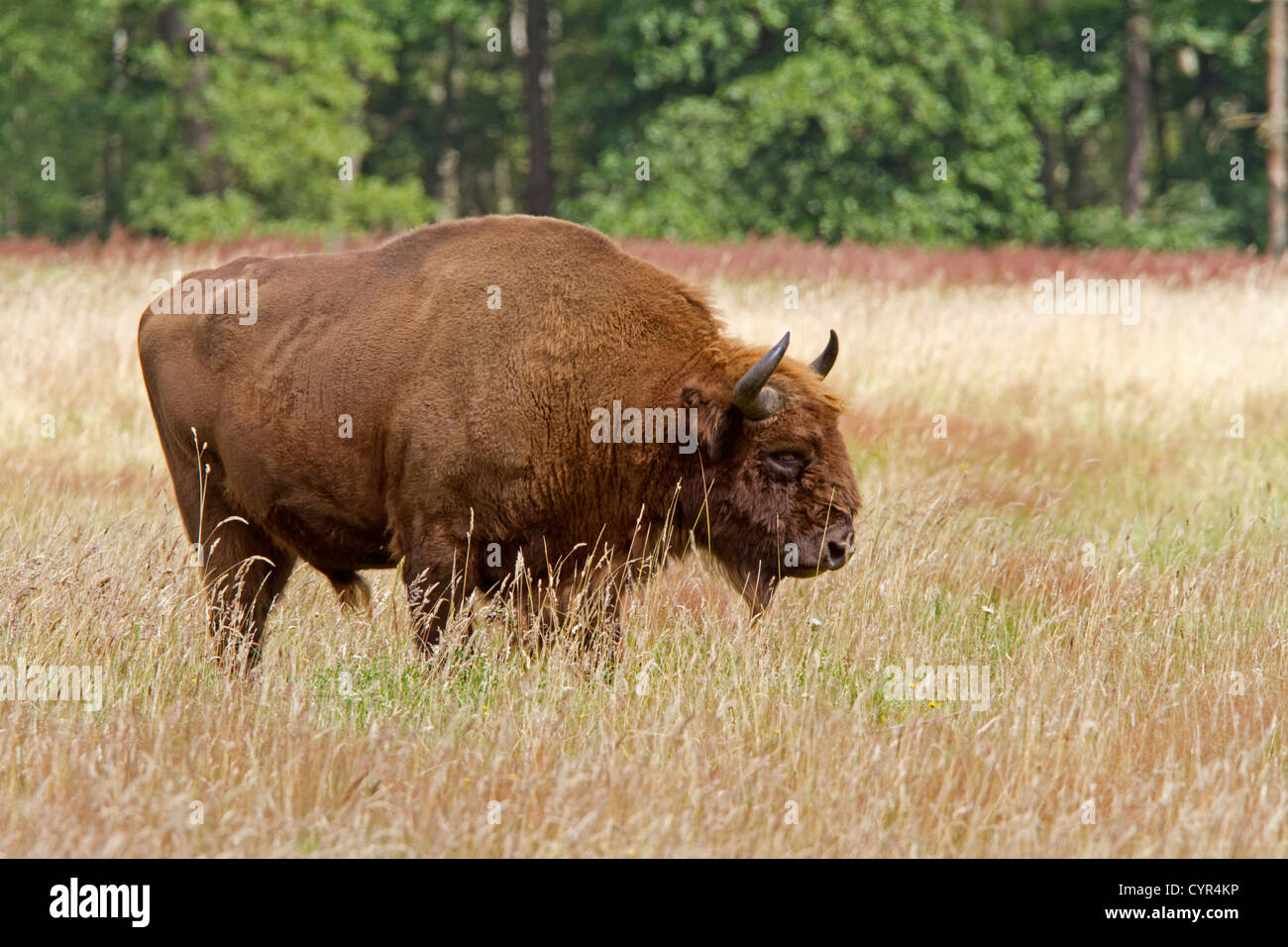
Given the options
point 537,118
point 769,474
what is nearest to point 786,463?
point 769,474

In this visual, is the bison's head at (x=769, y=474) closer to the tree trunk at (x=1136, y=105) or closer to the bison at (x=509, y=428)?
the bison at (x=509, y=428)

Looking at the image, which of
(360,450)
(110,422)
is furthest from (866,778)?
(110,422)

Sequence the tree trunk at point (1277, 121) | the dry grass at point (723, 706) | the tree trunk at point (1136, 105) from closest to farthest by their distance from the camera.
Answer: the dry grass at point (723, 706)
the tree trunk at point (1277, 121)
the tree trunk at point (1136, 105)

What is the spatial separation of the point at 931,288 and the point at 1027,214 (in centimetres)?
1782

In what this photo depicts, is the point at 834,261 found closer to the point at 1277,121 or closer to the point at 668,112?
the point at 668,112

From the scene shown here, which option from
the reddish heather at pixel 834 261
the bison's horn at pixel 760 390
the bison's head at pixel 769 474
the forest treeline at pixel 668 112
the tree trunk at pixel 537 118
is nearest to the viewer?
the bison's horn at pixel 760 390

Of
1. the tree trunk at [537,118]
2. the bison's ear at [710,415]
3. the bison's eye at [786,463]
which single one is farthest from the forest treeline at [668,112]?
the bison's eye at [786,463]

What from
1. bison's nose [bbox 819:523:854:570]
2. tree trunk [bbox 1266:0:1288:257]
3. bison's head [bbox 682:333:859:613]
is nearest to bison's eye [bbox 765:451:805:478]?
bison's head [bbox 682:333:859:613]

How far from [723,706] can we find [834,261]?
1436 centimetres

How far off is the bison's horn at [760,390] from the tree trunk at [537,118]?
89.5ft

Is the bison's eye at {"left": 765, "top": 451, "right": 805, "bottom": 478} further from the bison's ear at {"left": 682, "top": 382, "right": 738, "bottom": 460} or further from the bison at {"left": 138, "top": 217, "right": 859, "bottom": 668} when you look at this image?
the bison's ear at {"left": 682, "top": 382, "right": 738, "bottom": 460}

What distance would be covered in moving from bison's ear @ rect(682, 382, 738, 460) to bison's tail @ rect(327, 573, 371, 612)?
1.60 meters

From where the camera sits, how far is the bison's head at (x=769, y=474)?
5340 millimetres

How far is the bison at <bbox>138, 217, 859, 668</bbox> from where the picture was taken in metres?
5.41
